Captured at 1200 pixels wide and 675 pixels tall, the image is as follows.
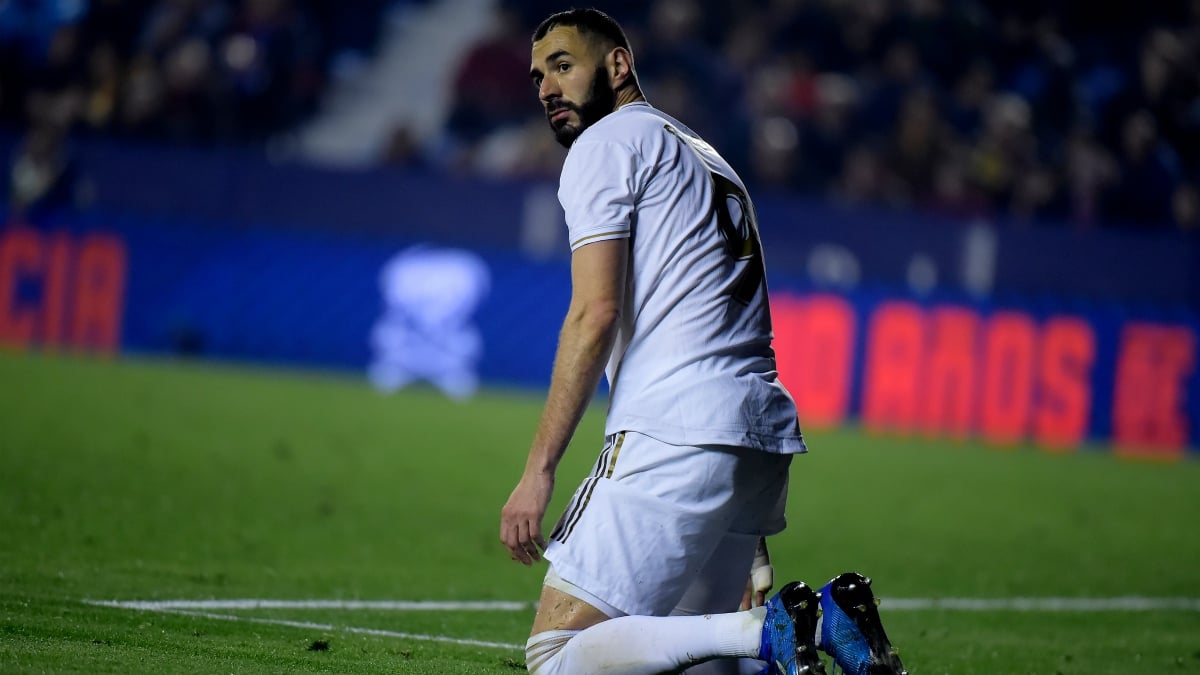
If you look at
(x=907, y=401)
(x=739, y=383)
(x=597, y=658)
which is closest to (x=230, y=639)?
(x=597, y=658)

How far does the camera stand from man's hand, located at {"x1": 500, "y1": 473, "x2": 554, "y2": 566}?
13.3 ft

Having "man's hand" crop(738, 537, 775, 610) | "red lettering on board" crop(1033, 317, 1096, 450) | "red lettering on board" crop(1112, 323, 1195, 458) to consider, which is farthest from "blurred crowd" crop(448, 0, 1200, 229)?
"man's hand" crop(738, 537, 775, 610)

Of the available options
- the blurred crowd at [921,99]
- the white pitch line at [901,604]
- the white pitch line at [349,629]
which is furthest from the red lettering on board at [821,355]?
the white pitch line at [349,629]

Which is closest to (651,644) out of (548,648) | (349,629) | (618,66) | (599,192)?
(548,648)

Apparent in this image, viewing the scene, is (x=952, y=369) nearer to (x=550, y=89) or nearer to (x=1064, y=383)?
(x=1064, y=383)

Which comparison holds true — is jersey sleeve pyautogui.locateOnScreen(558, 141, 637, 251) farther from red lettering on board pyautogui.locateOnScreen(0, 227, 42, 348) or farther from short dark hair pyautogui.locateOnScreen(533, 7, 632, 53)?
red lettering on board pyautogui.locateOnScreen(0, 227, 42, 348)

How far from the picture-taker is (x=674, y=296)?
13.9 feet

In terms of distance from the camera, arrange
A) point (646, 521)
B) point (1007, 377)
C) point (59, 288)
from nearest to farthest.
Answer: point (646, 521), point (1007, 377), point (59, 288)

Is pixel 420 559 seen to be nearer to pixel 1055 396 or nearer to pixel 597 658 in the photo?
pixel 597 658

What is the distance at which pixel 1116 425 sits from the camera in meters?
15.5

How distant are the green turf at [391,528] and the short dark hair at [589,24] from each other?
1.96 metres

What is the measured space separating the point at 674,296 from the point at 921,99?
1510cm

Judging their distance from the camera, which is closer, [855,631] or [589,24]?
[855,631]

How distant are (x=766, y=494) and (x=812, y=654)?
20.0 inches
